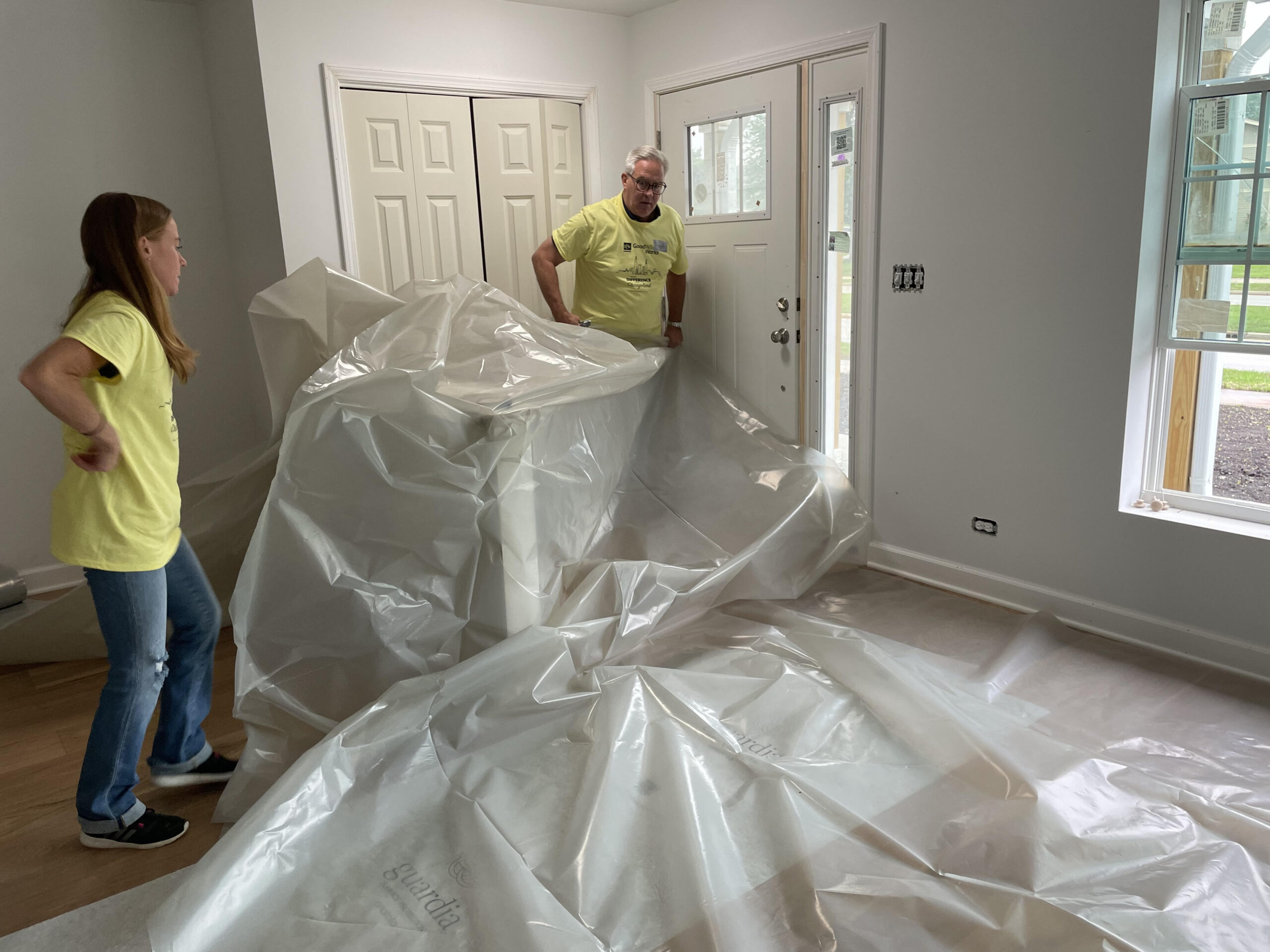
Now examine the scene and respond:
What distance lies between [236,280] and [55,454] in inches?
41.1

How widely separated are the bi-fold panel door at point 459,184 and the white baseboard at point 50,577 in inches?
68.8

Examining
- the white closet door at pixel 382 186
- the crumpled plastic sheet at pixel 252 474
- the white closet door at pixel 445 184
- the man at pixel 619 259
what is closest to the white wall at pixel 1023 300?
the man at pixel 619 259

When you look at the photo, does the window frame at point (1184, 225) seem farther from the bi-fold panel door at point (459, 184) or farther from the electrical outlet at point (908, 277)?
the bi-fold panel door at point (459, 184)

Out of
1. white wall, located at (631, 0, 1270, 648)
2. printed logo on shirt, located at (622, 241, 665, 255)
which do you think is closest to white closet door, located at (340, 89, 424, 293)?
printed logo on shirt, located at (622, 241, 665, 255)

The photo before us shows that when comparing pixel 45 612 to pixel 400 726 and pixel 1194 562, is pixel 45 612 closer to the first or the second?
pixel 400 726

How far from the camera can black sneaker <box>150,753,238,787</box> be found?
7.61ft

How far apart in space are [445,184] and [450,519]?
2.13 m

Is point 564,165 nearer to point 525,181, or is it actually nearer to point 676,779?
point 525,181

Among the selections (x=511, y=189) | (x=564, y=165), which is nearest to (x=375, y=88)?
(x=511, y=189)

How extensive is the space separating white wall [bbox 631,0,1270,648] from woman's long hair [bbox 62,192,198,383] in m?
2.51

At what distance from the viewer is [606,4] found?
4.12m

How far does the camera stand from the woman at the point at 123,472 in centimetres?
187

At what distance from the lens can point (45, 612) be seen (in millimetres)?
3164

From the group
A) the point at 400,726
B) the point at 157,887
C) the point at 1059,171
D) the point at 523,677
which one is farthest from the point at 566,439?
the point at 1059,171
